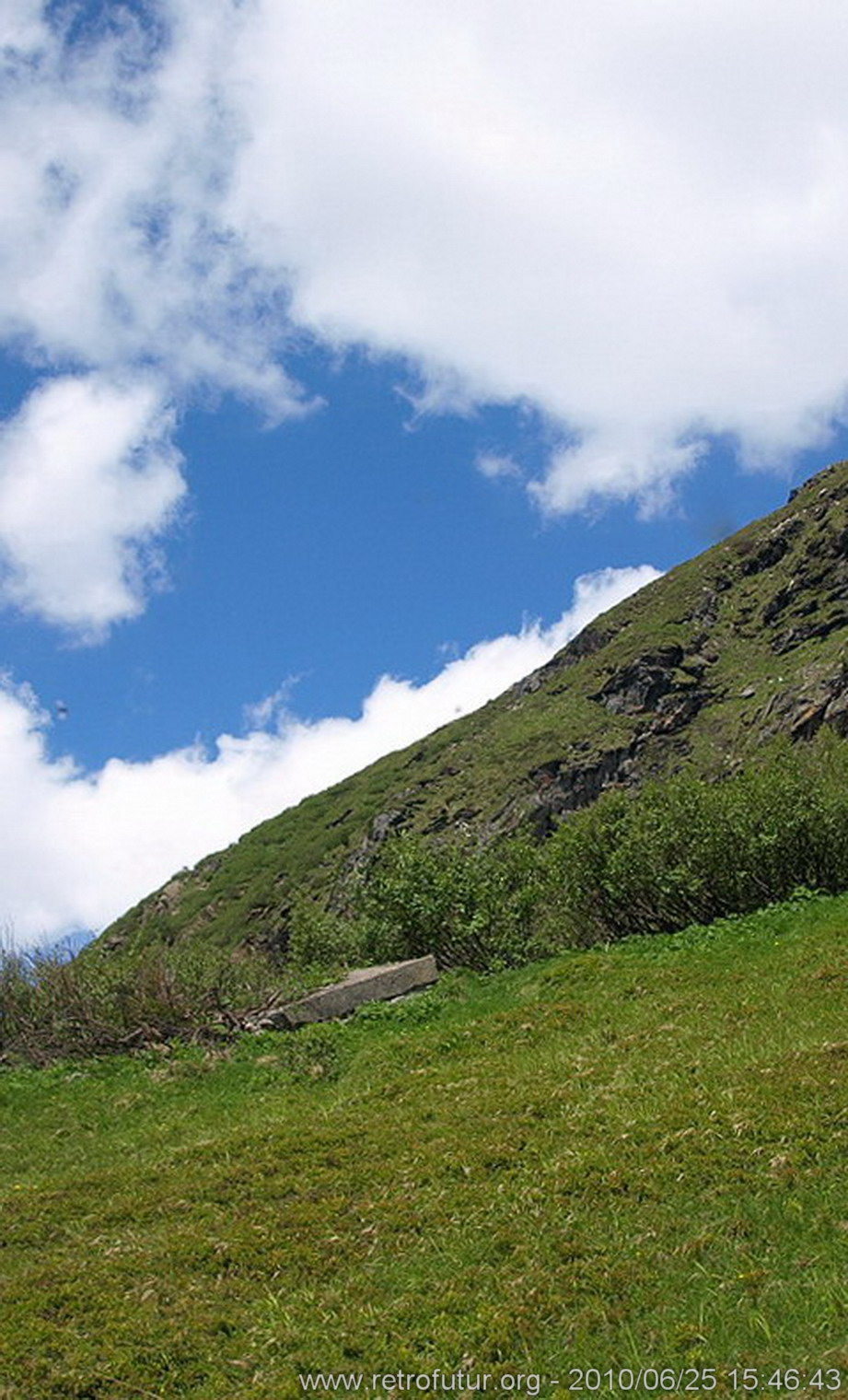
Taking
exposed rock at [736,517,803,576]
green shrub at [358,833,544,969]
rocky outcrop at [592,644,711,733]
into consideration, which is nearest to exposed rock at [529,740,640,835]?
rocky outcrop at [592,644,711,733]

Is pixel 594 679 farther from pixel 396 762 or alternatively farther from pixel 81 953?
pixel 81 953

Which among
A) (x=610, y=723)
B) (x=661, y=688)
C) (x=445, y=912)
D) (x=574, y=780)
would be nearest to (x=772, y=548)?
(x=661, y=688)

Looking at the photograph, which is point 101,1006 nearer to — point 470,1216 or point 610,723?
point 470,1216

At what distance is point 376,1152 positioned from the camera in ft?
39.0

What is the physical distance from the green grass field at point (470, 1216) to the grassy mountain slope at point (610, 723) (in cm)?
7560

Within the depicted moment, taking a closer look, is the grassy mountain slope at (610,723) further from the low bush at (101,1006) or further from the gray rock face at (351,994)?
the gray rock face at (351,994)

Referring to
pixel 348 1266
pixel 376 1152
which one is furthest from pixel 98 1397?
pixel 376 1152

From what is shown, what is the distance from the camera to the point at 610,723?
119 meters

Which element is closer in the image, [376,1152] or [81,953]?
[376,1152]

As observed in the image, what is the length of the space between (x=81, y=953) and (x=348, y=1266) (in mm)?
20506

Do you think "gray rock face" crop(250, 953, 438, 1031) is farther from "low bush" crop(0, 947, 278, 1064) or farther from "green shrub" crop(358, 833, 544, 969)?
"green shrub" crop(358, 833, 544, 969)

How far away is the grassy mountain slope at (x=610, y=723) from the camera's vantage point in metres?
105

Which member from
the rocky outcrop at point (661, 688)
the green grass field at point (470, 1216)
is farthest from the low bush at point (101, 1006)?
the rocky outcrop at point (661, 688)

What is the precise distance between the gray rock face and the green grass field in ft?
13.8
